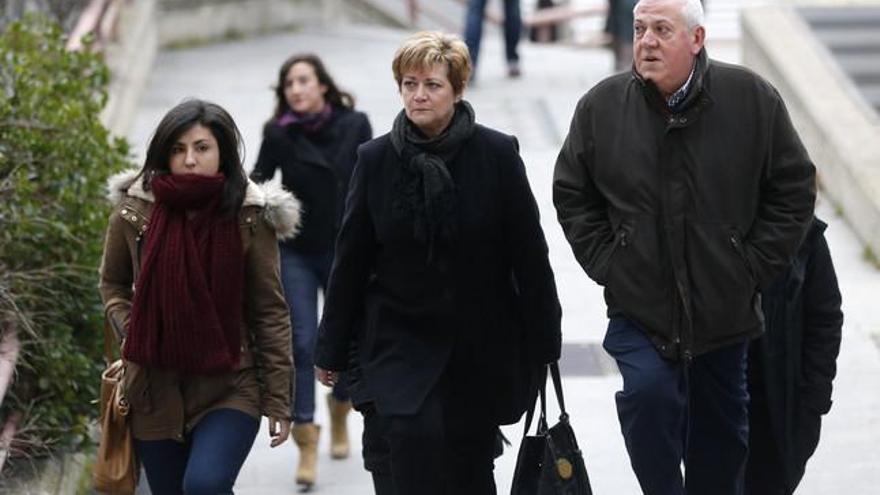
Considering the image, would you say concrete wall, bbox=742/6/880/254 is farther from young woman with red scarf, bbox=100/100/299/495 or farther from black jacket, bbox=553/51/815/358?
young woman with red scarf, bbox=100/100/299/495

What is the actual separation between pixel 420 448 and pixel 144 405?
2.77ft

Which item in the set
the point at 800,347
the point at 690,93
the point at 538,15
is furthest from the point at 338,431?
the point at 538,15

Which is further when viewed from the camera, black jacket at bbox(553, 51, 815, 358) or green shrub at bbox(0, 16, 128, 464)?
green shrub at bbox(0, 16, 128, 464)

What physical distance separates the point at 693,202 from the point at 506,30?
36.4 feet

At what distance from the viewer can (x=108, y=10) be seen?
15.1 metres

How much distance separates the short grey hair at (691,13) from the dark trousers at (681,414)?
2.96 feet

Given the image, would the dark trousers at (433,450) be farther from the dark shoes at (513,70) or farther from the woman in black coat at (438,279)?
the dark shoes at (513,70)

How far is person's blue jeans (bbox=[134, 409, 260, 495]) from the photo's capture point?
6.06 metres

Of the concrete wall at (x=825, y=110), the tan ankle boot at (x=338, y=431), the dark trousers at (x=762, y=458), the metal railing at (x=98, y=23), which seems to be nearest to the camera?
the dark trousers at (x=762, y=458)

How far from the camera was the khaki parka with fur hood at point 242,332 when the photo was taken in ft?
20.3

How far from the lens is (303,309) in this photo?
27.1 ft

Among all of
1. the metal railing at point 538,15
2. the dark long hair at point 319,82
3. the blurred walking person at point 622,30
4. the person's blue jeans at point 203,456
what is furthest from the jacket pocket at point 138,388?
the metal railing at point 538,15

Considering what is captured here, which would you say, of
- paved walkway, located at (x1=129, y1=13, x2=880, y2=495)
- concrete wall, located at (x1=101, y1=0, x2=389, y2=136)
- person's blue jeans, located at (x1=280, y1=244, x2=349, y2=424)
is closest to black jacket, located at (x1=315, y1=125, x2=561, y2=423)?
paved walkway, located at (x1=129, y1=13, x2=880, y2=495)

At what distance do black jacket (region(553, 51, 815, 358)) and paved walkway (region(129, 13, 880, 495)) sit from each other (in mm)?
1920
